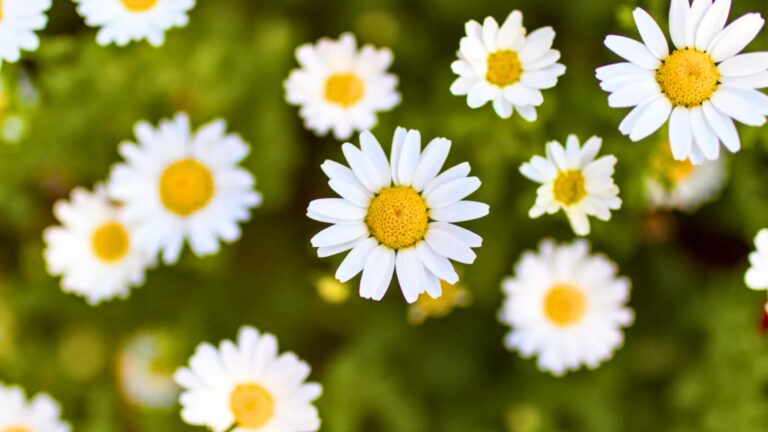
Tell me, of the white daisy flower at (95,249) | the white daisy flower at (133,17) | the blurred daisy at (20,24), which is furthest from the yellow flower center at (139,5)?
the white daisy flower at (95,249)

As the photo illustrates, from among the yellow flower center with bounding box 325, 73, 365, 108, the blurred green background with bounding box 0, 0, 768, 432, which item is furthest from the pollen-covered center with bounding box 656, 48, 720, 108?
the yellow flower center with bounding box 325, 73, 365, 108

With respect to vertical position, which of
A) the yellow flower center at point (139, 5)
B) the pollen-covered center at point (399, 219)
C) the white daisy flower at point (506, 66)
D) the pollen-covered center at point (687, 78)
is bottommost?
the pollen-covered center at point (399, 219)

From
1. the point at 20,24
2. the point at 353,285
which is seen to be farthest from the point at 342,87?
the point at 20,24

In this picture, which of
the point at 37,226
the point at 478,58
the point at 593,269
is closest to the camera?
the point at 478,58

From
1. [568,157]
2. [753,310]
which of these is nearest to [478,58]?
Answer: [568,157]

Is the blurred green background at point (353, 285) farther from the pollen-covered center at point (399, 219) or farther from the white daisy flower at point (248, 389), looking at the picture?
the pollen-covered center at point (399, 219)

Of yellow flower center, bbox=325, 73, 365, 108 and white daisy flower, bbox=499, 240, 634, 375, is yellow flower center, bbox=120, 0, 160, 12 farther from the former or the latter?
white daisy flower, bbox=499, 240, 634, 375

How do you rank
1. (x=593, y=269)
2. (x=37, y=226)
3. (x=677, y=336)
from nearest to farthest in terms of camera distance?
(x=593, y=269) < (x=677, y=336) < (x=37, y=226)

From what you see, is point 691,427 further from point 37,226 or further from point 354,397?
point 37,226
